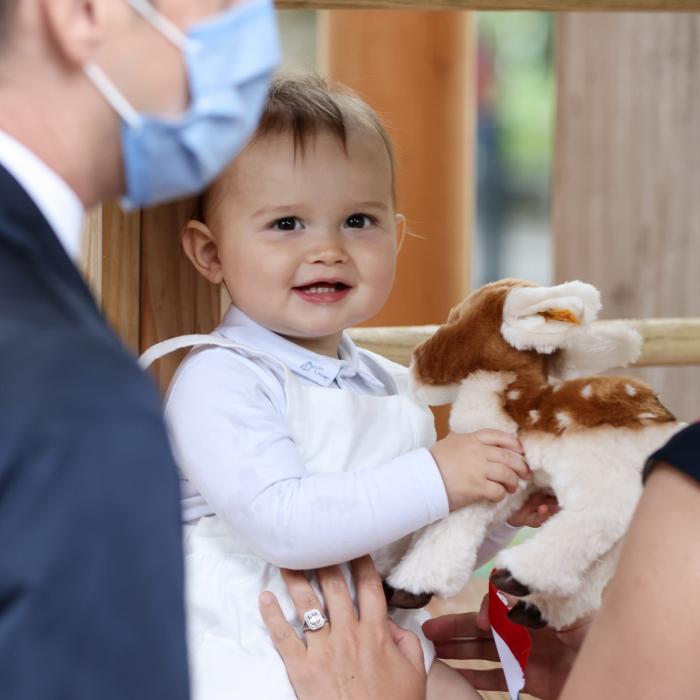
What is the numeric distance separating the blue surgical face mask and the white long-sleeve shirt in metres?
0.39

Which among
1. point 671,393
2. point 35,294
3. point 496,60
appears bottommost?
point 671,393

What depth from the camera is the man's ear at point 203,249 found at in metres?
1.23

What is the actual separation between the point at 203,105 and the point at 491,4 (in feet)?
2.05

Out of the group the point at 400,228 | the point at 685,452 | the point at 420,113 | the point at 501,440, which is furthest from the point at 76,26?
the point at 420,113

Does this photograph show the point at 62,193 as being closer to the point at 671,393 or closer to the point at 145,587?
the point at 145,587

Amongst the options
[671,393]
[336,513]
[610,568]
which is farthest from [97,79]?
[671,393]

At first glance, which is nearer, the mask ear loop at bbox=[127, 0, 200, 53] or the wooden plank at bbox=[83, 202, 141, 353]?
the mask ear loop at bbox=[127, 0, 200, 53]

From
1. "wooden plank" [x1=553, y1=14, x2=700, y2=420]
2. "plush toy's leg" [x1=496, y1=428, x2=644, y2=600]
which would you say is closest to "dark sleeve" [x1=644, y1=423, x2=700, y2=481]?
"plush toy's leg" [x1=496, y1=428, x2=644, y2=600]

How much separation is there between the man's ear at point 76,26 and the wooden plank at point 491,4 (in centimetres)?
59

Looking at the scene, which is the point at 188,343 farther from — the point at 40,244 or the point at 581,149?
the point at 581,149

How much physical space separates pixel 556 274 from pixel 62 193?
8.76 ft

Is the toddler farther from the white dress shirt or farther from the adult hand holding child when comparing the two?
the white dress shirt

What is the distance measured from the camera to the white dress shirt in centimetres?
63

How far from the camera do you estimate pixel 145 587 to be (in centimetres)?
56
